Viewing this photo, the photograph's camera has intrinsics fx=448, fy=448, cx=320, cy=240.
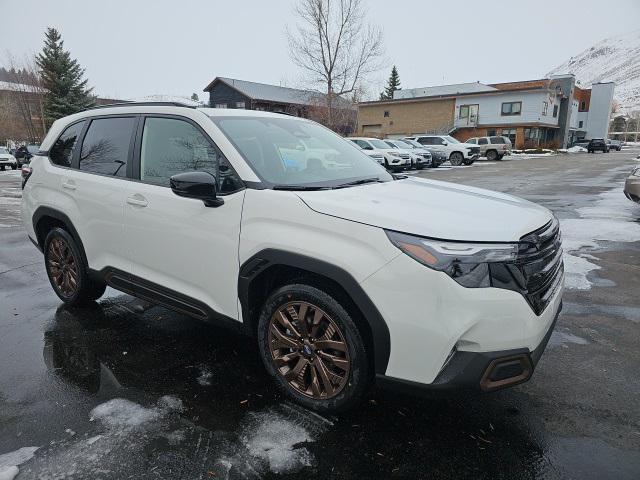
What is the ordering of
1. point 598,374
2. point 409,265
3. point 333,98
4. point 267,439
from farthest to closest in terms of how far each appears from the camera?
point 333,98
point 598,374
point 267,439
point 409,265

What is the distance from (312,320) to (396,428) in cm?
79

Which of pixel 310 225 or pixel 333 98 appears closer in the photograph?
pixel 310 225

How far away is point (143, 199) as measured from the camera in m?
3.32

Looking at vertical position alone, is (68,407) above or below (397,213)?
below

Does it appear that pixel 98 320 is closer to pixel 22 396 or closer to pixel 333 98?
pixel 22 396

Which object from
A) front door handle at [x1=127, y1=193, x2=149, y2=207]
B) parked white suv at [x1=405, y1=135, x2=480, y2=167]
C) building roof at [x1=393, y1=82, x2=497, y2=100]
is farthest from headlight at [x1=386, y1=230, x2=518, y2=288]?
building roof at [x1=393, y1=82, x2=497, y2=100]

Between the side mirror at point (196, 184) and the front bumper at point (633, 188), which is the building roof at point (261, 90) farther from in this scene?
the side mirror at point (196, 184)

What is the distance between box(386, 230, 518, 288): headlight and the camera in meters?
2.13

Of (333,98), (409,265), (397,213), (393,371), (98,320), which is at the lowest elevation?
(98,320)

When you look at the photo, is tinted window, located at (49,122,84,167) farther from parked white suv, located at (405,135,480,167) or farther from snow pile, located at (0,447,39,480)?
parked white suv, located at (405,135,480,167)

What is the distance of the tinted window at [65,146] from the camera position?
13.7 ft

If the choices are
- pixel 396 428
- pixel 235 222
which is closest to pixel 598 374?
pixel 396 428

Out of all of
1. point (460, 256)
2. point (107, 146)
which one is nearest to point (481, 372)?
point (460, 256)

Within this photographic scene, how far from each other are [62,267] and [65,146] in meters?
1.16
